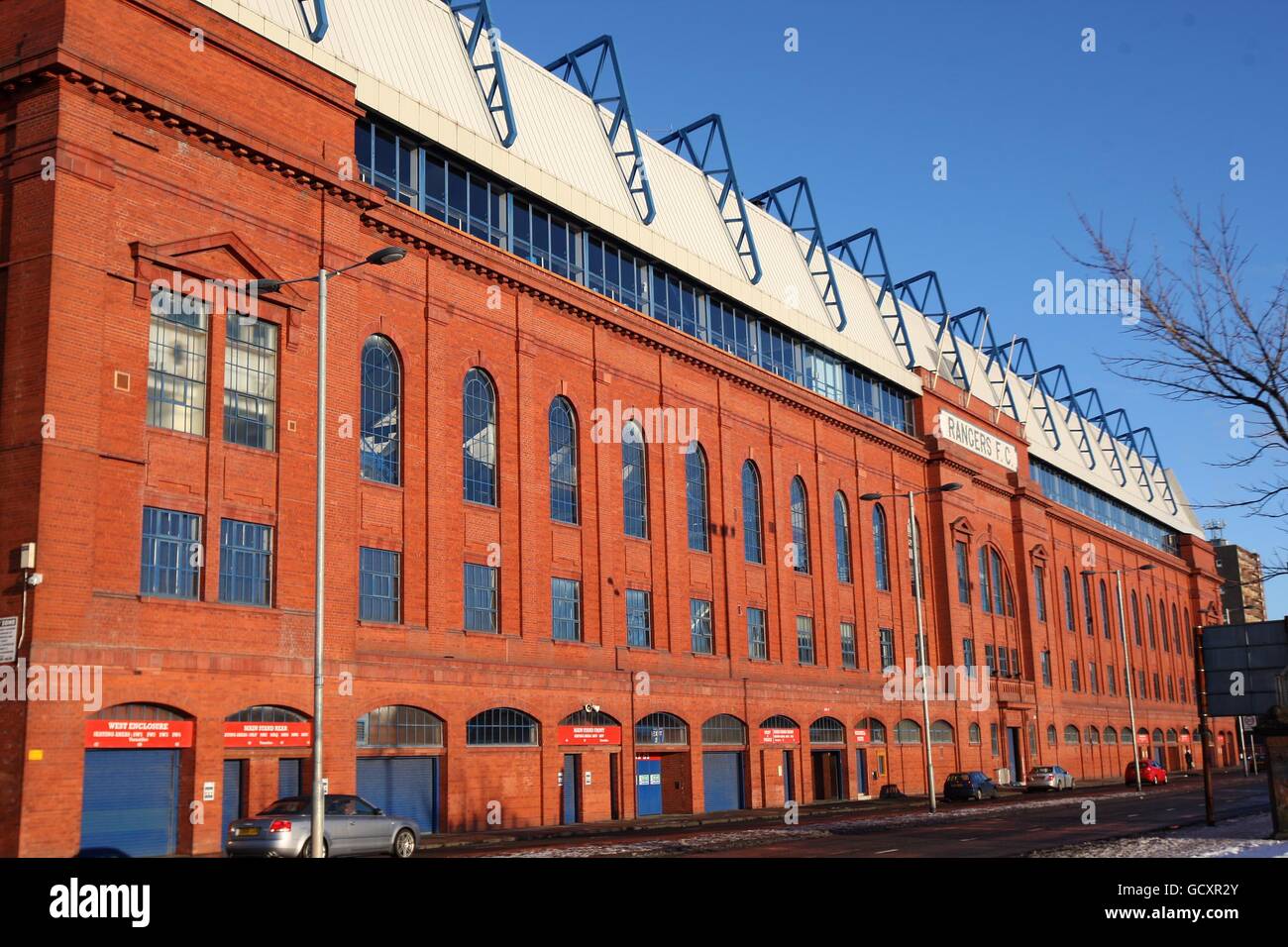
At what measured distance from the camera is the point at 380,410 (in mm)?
35125

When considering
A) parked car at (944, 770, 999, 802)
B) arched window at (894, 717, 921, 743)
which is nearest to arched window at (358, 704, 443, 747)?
parked car at (944, 770, 999, 802)

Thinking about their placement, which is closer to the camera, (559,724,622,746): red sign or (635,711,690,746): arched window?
(559,724,622,746): red sign

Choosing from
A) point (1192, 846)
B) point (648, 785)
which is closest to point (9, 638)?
point (1192, 846)

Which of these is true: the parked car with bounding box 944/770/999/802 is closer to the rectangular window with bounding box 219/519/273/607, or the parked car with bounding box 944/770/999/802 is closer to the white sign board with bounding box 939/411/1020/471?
the white sign board with bounding box 939/411/1020/471

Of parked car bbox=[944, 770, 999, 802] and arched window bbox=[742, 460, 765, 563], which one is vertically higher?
arched window bbox=[742, 460, 765, 563]

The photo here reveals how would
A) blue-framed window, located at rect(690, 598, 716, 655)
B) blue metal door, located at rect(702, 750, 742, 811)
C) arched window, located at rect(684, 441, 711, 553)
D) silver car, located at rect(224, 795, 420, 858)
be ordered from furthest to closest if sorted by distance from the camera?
arched window, located at rect(684, 441, 711, 553) < blue-framed window, located at rect(690, 598, 716, 655) < blue metal door, located at rect(702, 750, 742, 811) < silver car, located at rect(224, 795, 420, 858)

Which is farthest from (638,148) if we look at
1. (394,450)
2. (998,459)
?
(998,459)

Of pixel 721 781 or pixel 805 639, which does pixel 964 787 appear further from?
pixel 721 781

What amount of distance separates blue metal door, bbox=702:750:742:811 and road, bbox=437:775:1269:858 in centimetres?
368

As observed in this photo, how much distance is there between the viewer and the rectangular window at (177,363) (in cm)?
2847

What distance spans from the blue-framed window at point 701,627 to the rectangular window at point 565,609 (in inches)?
278

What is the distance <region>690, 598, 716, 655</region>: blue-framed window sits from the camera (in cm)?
4781

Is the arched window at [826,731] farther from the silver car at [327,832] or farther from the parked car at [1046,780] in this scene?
the silver car at [327,832]

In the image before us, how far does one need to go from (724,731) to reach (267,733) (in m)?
22.8
